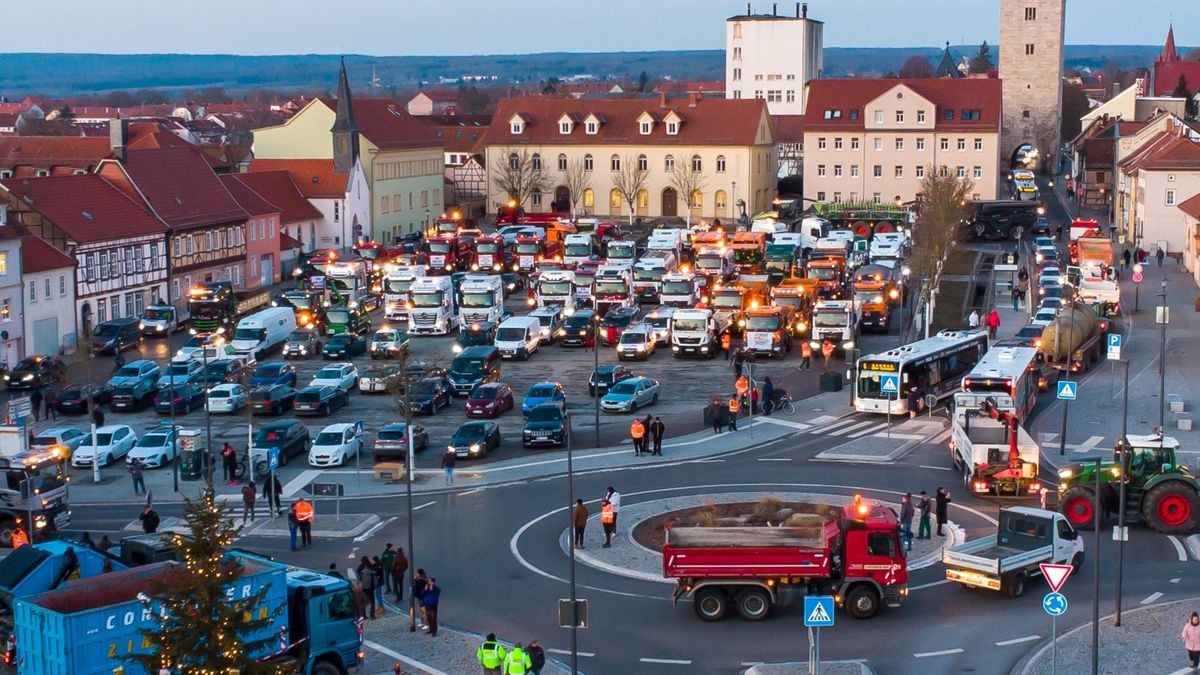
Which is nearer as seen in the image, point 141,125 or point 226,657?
point 226,657

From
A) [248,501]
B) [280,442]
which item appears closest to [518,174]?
[280,442]

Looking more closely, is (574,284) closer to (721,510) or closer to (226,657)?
(721,510)

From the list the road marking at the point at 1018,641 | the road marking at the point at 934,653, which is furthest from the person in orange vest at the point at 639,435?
the road marking at the point at 934,653

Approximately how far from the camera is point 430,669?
86.8ft

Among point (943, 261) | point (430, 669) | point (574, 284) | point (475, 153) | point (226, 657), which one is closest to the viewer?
point (226, 657)

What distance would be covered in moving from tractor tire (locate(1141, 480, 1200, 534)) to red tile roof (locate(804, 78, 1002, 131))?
2792 inches

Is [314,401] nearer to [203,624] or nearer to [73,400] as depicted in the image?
[73,400]

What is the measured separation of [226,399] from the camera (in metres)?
50.6

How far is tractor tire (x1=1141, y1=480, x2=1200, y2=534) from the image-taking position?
33656 millimetres

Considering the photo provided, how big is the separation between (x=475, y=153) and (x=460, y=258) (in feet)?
123

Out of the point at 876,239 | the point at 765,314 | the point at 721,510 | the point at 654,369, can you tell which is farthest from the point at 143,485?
the point at 876,239

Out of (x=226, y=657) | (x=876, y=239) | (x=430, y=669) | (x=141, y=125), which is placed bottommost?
(x=430, y=669)

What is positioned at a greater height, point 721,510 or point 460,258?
point 460,258

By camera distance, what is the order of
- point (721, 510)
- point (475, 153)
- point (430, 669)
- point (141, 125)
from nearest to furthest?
1. point (430, 669)
2. point (721, 510)
3. point (475, 153)
4. point (141, 125)
